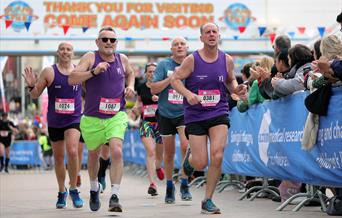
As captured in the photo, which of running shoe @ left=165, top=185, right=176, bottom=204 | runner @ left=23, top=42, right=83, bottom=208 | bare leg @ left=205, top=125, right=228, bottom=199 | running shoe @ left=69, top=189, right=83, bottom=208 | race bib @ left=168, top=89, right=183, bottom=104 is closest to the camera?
bare leg @ left=205, top=125, right=228, bottom=199

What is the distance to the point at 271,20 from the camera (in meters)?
27.7

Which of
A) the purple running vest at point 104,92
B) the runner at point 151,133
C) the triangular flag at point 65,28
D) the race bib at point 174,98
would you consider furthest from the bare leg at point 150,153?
the triangular flag at point 65,28

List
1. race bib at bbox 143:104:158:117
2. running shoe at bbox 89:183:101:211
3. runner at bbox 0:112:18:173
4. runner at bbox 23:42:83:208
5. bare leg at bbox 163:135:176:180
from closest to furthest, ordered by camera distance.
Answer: running shoe at bbox 89:183:101:211, runner at bbox 23:42:83:208, bare leg at bbox 163:135:176:180, race bib at bbox 143:104:158:117, runner at bbox 0:112:18:173

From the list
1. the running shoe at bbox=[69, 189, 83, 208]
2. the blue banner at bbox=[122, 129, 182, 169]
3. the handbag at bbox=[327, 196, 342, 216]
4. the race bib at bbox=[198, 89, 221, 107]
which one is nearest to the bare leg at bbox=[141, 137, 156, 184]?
the running shoe at bbox=[69, 189, 83, 208]

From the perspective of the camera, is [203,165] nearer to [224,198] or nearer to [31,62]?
[224,198]

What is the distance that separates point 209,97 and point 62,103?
226 centimetres

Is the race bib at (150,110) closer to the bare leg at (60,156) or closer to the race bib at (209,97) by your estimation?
the bare leg at (60,156)

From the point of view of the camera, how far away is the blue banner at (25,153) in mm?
34281

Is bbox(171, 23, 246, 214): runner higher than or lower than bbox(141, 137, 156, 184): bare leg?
higher

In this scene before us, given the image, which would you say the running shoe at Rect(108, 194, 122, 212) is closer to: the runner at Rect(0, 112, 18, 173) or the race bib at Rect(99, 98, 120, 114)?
the race bib at Rect(99, 98, 120, 114)

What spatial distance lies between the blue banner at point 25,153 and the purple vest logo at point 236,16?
10141 mm

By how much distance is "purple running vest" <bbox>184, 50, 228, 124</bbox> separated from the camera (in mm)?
10375

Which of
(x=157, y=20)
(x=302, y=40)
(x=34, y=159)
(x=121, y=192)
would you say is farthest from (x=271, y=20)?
(x=121, y=192)

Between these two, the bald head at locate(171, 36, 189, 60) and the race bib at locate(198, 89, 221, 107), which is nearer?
the race bib at locate(198, 89, 221, 107)
